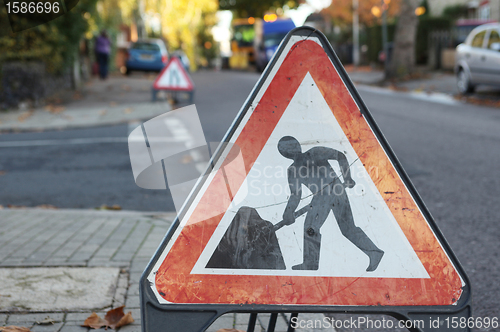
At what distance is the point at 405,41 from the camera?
70.0 feet

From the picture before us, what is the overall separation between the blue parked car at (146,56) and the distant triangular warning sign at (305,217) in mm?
25561

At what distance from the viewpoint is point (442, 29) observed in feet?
88.8

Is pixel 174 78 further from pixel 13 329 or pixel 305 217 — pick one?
pixel 305 217

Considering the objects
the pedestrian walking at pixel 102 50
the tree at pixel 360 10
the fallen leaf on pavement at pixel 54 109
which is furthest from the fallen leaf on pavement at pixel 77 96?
the tree at pixel 360 10

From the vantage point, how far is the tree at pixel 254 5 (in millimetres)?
60156

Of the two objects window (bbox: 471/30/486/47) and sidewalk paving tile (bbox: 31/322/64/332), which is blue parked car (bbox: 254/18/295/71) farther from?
sidewalk paving tile (bbox: 31/322/64/332)

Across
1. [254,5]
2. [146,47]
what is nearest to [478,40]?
[146,47]

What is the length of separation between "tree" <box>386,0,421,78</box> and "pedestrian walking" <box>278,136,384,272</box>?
20.3m

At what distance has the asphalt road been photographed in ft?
13.0

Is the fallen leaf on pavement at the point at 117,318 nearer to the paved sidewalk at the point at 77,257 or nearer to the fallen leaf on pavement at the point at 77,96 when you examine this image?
the paved sidewalk at the point at 77,257

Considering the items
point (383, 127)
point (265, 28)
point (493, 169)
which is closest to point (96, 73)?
point (265, 28)

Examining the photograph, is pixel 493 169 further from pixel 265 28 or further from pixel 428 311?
pixel 265 28

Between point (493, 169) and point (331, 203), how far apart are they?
198 inches

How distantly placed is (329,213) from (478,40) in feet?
46.6
